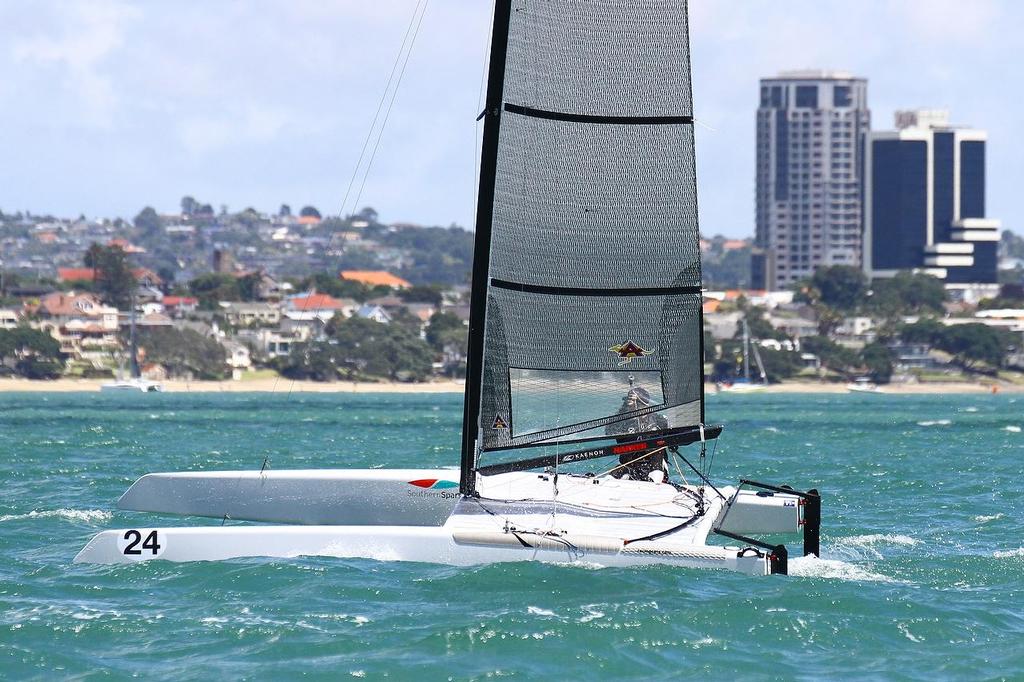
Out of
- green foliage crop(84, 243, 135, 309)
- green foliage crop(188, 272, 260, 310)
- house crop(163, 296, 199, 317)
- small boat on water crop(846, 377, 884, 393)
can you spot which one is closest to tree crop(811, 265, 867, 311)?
small boat on water crop(846, 377, 884, 393)

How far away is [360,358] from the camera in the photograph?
9831cm

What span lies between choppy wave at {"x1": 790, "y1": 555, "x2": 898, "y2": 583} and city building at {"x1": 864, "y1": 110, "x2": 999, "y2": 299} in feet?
514

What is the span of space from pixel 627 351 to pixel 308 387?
275 ft

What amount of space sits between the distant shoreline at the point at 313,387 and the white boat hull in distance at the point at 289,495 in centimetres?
7673

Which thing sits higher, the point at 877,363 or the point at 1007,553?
the point at 1007,553

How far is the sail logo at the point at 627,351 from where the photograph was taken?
506 inches

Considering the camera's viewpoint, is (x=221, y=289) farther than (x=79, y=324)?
Yes

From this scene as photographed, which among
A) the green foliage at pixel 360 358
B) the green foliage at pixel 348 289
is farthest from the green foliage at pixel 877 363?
the green foliage at pixel 348 289

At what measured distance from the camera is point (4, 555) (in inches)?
505

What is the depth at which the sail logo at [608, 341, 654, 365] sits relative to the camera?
1285 centimetres

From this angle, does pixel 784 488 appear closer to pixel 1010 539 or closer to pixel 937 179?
pixel 1010 539

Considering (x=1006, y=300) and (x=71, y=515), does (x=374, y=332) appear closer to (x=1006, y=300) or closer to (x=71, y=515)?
(x=1006, y=300)

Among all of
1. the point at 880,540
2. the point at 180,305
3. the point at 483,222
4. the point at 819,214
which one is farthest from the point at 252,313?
the point at 483,222

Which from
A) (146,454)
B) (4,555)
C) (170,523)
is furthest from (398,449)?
(4,555)
